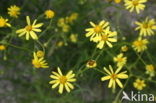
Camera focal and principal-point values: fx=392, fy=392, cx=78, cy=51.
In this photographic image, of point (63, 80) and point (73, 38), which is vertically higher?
point (73, 38)

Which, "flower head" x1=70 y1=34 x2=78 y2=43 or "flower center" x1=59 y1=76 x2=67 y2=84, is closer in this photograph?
"flower center" x1=59 y1=76 x2=67 y2=84

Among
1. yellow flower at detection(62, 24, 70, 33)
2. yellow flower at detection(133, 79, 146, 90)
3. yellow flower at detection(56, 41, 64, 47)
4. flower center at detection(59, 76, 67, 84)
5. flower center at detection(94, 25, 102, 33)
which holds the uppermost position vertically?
yellow flower at detection(62, 24, 70, 33)

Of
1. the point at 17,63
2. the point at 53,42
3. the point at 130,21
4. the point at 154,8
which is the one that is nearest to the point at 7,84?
the point at 17,63

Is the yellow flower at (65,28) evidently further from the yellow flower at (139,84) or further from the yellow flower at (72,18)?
the yellow flower at (139,84)

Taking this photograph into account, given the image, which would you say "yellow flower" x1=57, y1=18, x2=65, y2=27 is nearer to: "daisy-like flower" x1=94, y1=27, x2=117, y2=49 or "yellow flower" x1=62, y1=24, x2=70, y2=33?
"yellow flower" x1=62, y1=24, x2=70, y2=33

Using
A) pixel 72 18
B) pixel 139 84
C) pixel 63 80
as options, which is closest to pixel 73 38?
pixel 72 18

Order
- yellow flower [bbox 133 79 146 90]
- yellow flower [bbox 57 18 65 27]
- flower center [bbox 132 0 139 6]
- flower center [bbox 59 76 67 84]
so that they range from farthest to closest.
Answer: yellow flower [bbox 57 18 65 27], yellow flower [bbox 133 79 146 90], flower center [bbox 132 0 139 6], flower center [bbox 59 76 67 84]

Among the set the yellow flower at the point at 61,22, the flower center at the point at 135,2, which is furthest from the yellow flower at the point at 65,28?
the flower center at the point at 135,2

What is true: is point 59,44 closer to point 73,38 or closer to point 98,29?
point 73,38

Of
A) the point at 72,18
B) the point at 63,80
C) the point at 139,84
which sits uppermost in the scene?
the point at 72,18

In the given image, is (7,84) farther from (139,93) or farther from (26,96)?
(139,93)

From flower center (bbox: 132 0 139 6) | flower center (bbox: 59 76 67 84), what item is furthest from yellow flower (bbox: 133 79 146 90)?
flower center (bbox: 59 76 67 84)
